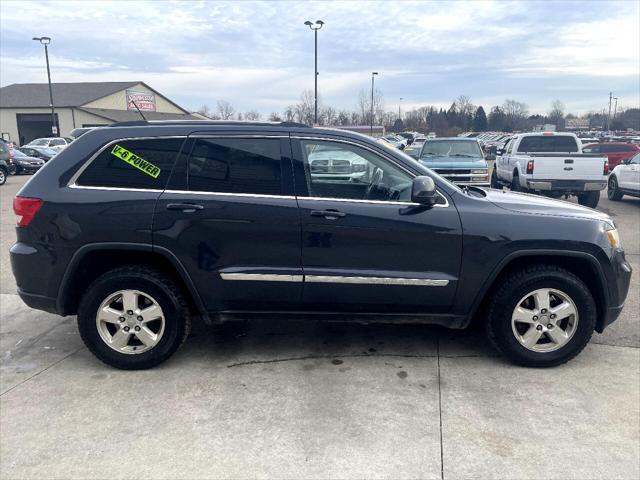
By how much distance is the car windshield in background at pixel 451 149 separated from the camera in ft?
45.5

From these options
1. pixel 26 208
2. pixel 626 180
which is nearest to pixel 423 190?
pixel 26 208

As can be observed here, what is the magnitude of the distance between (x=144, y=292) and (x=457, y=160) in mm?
10875

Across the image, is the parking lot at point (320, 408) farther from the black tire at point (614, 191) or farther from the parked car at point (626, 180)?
the black tire at point (614, 191)

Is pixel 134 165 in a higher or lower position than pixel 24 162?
higher

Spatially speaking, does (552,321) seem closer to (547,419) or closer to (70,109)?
(547,419)

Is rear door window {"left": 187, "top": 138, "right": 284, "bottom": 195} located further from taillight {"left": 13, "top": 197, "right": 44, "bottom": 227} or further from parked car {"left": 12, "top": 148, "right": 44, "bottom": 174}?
parked car {"left": 12, "top": 148, "right": 44, "bottom": 174}

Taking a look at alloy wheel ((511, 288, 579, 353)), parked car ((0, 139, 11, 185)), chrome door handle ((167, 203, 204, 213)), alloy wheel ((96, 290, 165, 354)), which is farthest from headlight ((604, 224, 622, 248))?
parked car ((0, 139, 11, 185))

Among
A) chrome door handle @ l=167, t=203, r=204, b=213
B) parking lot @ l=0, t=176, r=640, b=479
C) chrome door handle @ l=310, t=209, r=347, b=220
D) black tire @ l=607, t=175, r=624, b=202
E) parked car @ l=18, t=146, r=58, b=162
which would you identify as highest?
chrome door handle @ l=167, t=203, r=204, b=213

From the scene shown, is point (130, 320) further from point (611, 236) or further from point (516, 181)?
point (516, 181)

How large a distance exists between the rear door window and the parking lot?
138 cm

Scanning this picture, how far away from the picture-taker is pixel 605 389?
3711mm

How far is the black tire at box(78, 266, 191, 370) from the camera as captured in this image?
12.8 feet

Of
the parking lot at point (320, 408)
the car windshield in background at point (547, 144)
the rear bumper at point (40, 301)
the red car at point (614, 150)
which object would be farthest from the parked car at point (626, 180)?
the rear bumper at point (40, 301)

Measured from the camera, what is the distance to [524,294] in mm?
3906
